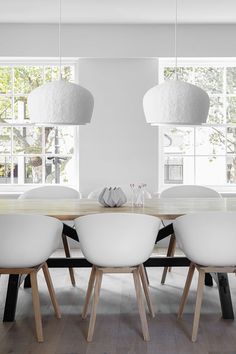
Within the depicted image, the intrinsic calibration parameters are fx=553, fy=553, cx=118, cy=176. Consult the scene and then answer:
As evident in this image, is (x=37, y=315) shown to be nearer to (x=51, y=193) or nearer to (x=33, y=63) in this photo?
(x=51, y=193)

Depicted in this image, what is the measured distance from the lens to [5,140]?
732 cm

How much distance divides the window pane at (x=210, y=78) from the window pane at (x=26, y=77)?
209 cm

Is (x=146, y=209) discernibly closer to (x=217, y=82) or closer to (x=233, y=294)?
(x=233, y=294)

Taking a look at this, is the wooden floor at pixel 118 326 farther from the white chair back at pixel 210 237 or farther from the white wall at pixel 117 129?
the white wall at pixel 117 129

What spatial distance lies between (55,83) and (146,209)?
1.26 metres

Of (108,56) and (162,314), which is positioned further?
(108,56)

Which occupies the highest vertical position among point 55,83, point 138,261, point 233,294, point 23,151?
point 55,83

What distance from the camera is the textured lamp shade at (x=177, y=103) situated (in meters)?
4.28

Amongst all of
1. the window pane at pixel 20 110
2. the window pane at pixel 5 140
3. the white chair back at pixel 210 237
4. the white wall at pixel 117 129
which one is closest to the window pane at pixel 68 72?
the white wall at pixel 117 129

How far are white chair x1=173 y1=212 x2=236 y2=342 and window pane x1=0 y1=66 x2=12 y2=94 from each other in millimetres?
4139

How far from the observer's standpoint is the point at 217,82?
7.33m

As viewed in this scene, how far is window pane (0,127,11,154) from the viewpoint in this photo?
732cm
